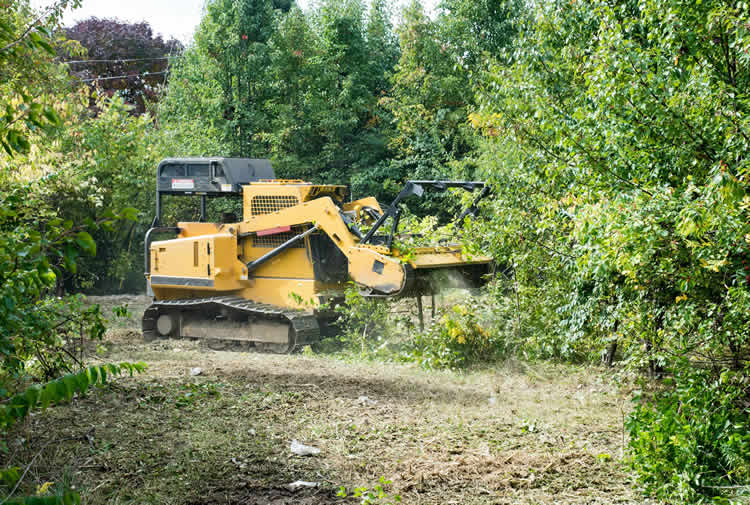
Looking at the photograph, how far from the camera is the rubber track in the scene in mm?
10125

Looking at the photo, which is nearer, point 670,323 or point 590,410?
point 670,323

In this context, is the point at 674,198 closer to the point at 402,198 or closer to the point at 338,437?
the point at 338,437

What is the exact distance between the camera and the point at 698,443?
4.34 metres

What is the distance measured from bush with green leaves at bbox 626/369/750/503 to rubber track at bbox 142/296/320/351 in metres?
6.15

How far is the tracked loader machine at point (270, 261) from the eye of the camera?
9.88m

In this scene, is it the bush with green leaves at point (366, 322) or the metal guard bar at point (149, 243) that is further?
the metal guard bar at point (149, 243)

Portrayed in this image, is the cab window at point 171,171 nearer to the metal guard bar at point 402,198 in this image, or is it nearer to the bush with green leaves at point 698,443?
the metal guard bar at point 402,198

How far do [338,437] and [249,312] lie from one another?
5737mm

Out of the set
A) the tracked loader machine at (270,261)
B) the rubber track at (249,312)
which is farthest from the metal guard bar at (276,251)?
the rubber track at (249,312)

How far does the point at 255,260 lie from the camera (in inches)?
439

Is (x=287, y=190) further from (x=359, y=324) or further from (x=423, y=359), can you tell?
(x=423, y=359)

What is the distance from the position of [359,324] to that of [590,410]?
Result: 14.4 feet

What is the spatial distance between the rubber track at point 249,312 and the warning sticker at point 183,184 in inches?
78.5

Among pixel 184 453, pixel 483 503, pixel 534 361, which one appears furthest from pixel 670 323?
pixel 184 453
